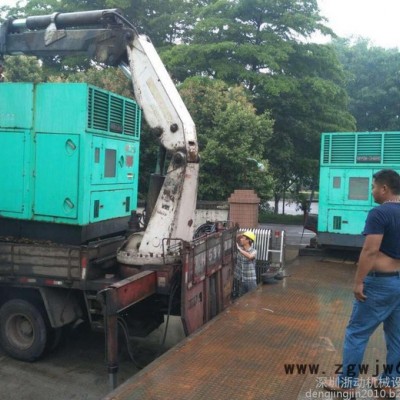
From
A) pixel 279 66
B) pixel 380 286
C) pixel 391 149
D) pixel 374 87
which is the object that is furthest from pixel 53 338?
pixel 374 87

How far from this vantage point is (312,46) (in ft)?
67.3

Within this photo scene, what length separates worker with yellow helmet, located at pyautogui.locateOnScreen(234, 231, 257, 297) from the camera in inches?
294

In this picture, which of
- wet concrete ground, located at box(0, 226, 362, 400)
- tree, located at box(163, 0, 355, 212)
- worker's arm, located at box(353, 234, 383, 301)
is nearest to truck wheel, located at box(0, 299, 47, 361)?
wet concrete ground, located at box(0, 226, 362, 400)

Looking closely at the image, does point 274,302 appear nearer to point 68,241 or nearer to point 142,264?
point 142,264

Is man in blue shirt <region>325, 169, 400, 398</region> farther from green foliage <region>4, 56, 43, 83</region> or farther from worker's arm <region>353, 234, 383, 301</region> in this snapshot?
green foliage <region>4, 56, 43, 83</region>

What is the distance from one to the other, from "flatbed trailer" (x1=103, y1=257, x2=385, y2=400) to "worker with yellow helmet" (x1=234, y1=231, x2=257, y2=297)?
1.86ft

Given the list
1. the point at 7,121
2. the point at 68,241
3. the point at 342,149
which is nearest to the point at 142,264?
the point at 68,241

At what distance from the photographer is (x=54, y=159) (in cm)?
599

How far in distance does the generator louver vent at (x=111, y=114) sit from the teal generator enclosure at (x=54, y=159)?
0.01 m

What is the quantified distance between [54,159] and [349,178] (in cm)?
682

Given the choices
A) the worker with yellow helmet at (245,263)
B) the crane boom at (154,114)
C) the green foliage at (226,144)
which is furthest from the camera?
the green foliage at (226,144)

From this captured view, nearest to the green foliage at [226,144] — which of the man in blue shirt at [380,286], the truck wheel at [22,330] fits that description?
the truck wheel at [22,330]

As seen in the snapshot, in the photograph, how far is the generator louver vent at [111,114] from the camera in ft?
19.8

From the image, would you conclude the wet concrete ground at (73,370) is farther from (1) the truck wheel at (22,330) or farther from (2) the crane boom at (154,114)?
(2) the crane boom at (154,114)
